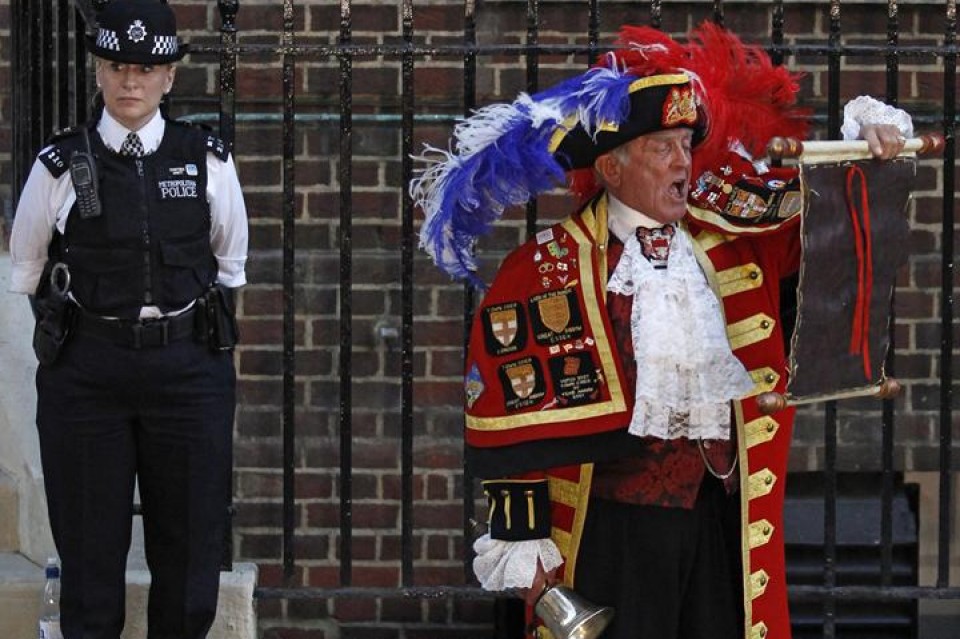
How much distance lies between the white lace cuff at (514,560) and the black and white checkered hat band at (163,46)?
1315 mm

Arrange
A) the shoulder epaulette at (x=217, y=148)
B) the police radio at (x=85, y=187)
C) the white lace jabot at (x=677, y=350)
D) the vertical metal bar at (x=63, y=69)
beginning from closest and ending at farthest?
the white lace jabot at (x=677, y=350) < the police radio at (x=85, y=187) < the shoulder epaulette at (x=217, y=148) < the vertical metal bar at (x=63, y=69)

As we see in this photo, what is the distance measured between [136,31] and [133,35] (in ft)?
0.04

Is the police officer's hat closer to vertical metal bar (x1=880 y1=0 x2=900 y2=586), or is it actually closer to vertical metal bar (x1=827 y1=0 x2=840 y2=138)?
vertical metal bar (x1=827 y1=0 x2=840 y2=138)

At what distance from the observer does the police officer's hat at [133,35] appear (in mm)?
4633

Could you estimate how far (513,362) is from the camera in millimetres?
4270

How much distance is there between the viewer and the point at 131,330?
465 centimetres

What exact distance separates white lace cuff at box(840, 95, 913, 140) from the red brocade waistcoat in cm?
22

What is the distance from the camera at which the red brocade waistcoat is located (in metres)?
4.23

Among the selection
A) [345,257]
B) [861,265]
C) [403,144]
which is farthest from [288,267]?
[861,265]

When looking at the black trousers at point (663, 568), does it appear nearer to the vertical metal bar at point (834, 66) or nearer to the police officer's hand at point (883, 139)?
the police officer's hand at point (883, 139)

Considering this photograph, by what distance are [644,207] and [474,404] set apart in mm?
530

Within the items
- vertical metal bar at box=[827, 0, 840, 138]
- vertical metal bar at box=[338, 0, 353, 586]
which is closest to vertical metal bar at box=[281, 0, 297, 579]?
vertical metal bar at box=[338, 0, 353, 586]

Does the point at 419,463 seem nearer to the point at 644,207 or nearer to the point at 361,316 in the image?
the point at 361,316

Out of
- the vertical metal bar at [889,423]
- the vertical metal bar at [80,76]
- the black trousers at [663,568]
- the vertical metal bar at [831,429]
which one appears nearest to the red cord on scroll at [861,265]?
the black trousers at [663,568]
